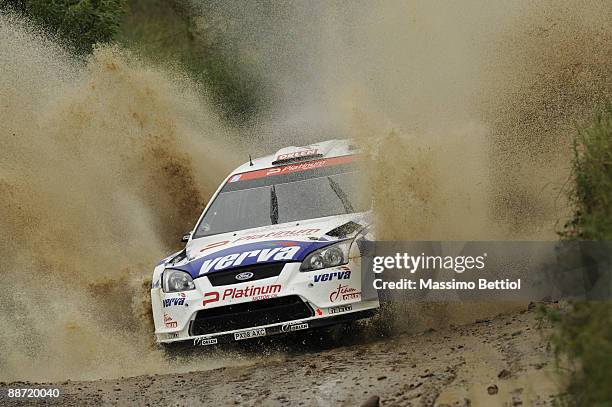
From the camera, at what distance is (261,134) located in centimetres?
1789

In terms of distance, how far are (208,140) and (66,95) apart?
221cm

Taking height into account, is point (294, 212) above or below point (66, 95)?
below

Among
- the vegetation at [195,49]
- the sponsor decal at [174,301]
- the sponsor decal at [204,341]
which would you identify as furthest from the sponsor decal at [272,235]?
the vegetation at [195,49]

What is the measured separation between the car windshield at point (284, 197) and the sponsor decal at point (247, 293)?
117cm

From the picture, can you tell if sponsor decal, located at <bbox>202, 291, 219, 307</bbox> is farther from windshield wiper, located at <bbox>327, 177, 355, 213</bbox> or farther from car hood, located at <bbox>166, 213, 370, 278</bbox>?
windshield wiper, located at <bbox>327, 177, 355, 213</bbox>

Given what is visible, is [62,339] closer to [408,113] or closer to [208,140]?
[408,113]

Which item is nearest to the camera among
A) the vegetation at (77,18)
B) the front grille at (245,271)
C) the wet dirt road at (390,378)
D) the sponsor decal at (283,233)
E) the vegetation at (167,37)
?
the wet dirt road at (390,378)

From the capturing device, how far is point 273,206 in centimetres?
1039

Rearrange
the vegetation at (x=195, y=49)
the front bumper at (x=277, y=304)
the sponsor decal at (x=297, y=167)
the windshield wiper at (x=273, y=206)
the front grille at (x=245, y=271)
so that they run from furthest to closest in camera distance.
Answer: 1. the vegetation at (x=195, y=49)
2. the sponsor decal at (x=297, y=167)
3. the windshield wiper at (x=273, y=206)
4. the front grille at (x=245, y=271)
5. the front bumper at (x=277, y=304)

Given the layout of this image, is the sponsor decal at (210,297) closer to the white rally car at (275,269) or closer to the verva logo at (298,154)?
the white rally car at (275,269)

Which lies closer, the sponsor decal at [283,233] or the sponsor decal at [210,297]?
the sponsor decal at [210,297]

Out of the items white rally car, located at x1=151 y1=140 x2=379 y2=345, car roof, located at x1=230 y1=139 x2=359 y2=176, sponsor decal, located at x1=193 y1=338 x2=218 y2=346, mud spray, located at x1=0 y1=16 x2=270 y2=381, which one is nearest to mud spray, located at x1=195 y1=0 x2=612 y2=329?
car roof, located at x1=230 y1=139 x2=359 y2=176

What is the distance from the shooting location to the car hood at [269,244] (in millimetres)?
9172

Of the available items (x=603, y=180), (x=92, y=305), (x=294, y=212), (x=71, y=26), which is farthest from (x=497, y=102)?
Result: (x=71, y=26)
